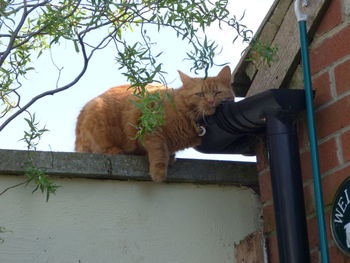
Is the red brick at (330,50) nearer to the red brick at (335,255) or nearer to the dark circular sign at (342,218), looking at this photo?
the dark circular sign at (342,218)

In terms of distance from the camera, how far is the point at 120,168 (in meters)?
3.67

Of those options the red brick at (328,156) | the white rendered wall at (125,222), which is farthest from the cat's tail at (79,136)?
the red brick at (328,156)

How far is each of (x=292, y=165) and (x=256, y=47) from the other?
495mm

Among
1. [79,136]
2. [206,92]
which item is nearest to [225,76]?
[206,92]

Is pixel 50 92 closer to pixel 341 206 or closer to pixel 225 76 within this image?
pixel 341 206

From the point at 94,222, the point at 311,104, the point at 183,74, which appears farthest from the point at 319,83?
the point at 183,74

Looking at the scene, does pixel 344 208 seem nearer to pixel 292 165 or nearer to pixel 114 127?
pixel 292 165

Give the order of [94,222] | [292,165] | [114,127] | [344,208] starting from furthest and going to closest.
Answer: [114,127] → [94,222] → [292,165] → [344,208]

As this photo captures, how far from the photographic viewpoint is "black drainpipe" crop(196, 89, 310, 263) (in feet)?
10.6

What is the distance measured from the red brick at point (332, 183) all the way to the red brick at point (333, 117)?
0.56ft

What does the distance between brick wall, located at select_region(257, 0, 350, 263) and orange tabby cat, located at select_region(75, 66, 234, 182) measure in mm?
734

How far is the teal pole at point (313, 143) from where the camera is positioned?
3.07 meters

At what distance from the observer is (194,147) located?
4152mm

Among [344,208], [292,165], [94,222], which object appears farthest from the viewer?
[94,222]
